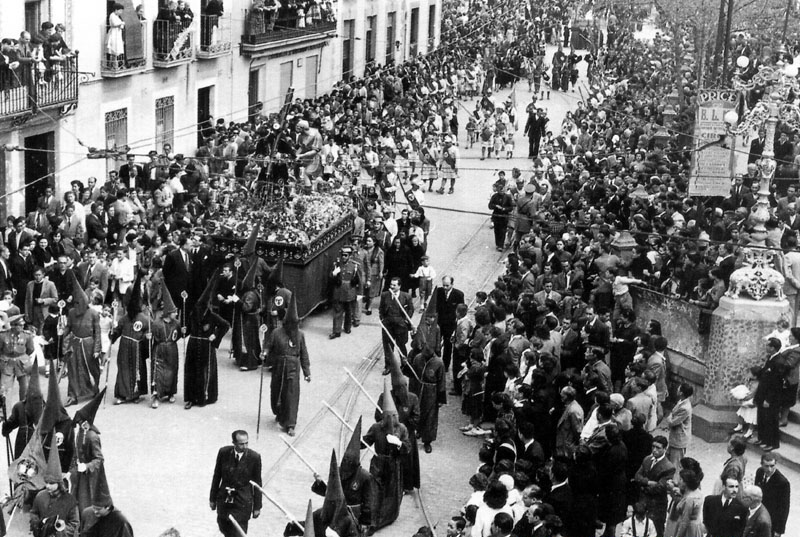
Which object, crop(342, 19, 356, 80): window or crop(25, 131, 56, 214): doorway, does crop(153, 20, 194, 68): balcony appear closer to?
crop(25, 131, 56, 214): doorway

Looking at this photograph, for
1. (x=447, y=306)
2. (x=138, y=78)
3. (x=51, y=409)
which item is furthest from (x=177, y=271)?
(x=138, y=78)

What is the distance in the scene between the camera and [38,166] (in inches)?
1037


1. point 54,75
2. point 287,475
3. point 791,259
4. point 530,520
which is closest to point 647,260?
point 791,259

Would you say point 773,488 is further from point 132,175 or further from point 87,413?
point 132,175

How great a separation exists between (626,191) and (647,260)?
5403 mm

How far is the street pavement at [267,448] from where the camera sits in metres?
15.1

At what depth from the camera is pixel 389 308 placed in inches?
789

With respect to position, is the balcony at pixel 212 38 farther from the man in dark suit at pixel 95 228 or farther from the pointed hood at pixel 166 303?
the pointed hood at pixel 166 303

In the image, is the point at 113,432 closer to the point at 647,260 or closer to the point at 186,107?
the point at 647,260

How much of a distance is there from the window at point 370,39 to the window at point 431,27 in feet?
26.0

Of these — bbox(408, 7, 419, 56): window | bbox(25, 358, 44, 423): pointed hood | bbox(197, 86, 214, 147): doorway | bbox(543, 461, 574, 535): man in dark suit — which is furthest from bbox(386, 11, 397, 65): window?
bbox(543, 461, 574, 535): man in dark suit

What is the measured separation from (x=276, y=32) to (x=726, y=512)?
88.5 feet

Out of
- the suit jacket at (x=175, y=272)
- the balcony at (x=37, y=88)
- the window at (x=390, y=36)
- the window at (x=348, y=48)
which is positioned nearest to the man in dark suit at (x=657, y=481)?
the suit jacket at (x=175, y=272)

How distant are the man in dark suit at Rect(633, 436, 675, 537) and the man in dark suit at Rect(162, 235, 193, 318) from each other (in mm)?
8957
